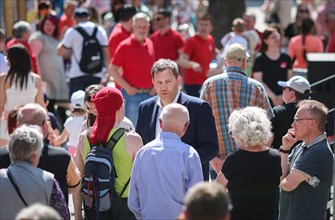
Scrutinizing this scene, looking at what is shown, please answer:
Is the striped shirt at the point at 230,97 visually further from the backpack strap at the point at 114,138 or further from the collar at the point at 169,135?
the collar at the point at 169,135

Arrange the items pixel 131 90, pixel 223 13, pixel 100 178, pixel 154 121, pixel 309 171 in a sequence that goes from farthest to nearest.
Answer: pixel 223 13 < pixel 131 90 < pixel 154 121 < pixel 309 171 < pixel 100 178

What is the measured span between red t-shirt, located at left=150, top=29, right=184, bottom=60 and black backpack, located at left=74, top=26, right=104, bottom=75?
1.38m

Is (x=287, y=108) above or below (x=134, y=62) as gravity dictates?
below

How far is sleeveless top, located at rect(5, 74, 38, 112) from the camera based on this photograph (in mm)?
9398

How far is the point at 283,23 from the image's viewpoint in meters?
20.2

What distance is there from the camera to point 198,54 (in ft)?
43.8

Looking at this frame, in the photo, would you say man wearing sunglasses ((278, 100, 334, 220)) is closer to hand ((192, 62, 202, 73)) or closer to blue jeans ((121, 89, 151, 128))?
blue jeans ((121, 89, 151, 128))

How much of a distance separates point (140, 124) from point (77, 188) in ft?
4.09

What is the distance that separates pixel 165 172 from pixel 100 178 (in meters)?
0.65

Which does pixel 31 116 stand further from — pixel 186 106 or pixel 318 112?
pixel 318 112

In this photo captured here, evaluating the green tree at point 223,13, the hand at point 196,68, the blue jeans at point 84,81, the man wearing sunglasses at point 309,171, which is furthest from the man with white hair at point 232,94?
the green tree at point 223,13

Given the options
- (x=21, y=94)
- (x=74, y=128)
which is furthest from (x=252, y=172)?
(x=21, y=94)

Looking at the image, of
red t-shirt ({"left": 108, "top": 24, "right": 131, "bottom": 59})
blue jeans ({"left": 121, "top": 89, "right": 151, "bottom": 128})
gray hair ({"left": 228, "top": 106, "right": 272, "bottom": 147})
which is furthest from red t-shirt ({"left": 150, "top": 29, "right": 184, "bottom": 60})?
gray hair ({"left": 228, "top": 106, "right": 272, "bottom": 147})

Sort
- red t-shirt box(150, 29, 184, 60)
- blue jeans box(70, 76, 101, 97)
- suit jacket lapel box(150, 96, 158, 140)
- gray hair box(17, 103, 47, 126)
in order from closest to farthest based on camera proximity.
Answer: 1. gray hair box(17, 103, 47, 126)
2. suit jacket lapel box(150, 96, 158, 140)
3. blue jeans box(70, 76, 101, 97)
4. red t-shirt box(150, 29, 184, 60)
